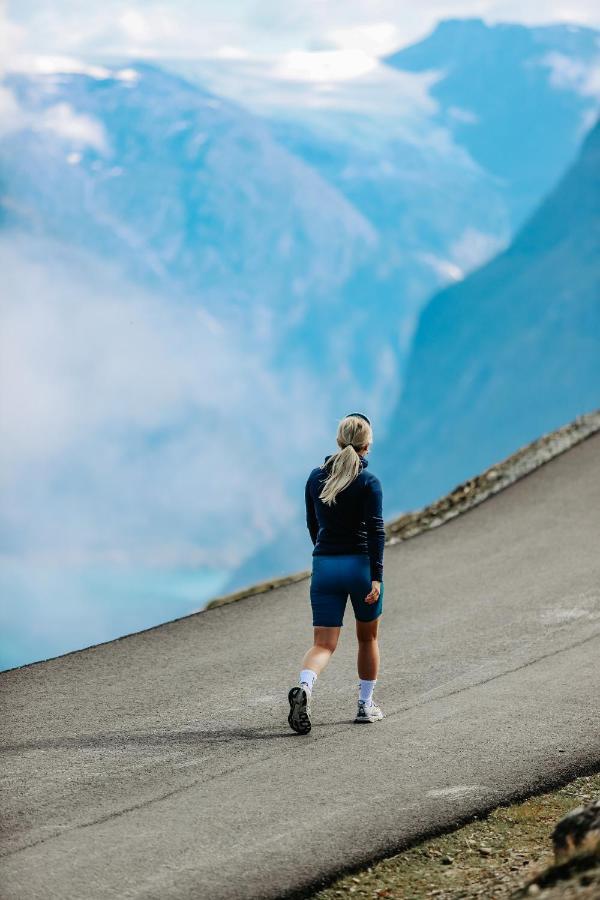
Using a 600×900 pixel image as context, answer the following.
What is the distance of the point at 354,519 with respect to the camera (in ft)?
21.8

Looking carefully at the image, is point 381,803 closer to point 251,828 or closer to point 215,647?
point 251,828

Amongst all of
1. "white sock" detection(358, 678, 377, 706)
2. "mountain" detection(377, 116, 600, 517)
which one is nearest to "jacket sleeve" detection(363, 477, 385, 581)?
"white sock" detection(358, 678, 377, 706)

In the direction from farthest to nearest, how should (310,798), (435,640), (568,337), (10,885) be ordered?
(568,337), (435,640), (310,798), (10,885)

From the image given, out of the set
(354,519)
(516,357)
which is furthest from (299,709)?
(516,357)

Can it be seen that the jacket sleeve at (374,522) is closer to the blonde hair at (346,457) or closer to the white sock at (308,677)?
the blonde hair at (346,457)

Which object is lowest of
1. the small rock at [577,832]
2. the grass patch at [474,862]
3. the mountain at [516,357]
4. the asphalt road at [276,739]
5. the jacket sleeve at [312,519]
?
the small rock at [577,832]

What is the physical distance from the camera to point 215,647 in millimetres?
8758

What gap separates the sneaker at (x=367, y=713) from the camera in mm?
6789

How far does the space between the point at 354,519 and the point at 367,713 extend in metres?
1.16

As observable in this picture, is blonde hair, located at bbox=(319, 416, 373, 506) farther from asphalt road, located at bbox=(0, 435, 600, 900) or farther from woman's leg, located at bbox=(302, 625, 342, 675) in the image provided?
asphalt road, located at bbox=(0, 435, 600, 900)

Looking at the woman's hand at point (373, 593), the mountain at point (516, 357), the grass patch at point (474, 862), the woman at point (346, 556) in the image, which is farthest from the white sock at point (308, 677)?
the mountain at point (516, 357)

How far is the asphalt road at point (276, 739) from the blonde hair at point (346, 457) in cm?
141

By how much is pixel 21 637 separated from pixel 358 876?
192 metres

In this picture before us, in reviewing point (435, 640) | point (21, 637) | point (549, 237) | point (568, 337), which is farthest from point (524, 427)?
point (435, 640)
